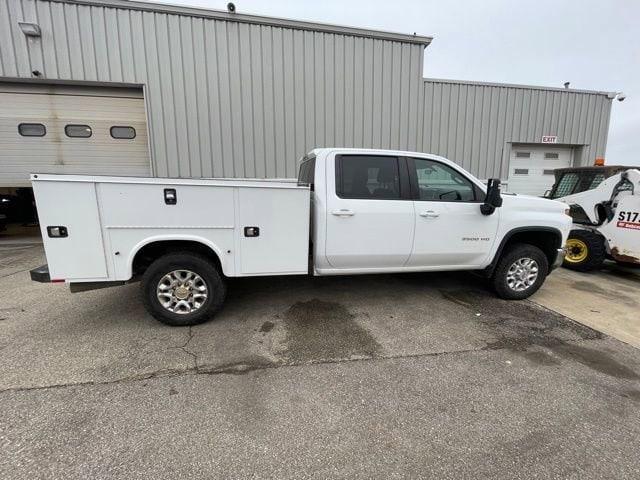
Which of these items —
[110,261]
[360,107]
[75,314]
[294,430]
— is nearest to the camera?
[294,430]

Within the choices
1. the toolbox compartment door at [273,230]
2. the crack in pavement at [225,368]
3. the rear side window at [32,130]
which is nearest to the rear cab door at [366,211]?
the toolbox compartment door at [273,230]

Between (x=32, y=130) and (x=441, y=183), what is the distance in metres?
9.49

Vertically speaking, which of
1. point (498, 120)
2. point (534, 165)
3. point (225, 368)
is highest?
point (498, 120)

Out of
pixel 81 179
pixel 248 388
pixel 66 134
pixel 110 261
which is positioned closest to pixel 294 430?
pixel 248 388

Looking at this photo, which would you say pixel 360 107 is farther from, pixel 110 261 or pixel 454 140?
A: pixel 110 261

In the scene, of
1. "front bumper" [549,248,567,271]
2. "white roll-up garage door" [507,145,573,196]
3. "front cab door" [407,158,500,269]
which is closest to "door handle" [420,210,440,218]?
"front cab door" [407,158,500,269]

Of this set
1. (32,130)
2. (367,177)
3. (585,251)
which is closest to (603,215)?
(585,251)

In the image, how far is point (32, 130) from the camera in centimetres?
801

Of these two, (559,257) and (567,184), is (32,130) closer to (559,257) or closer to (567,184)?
(559,257)

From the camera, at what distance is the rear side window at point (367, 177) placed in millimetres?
3889

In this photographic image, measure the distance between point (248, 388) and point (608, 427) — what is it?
259cm

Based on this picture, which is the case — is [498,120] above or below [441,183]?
above

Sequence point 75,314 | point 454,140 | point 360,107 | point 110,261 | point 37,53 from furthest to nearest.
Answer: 1. point 454,140
2. point 360,107
3. point 37,53
4. point 75,314
5. point 110,261

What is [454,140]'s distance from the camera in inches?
382
